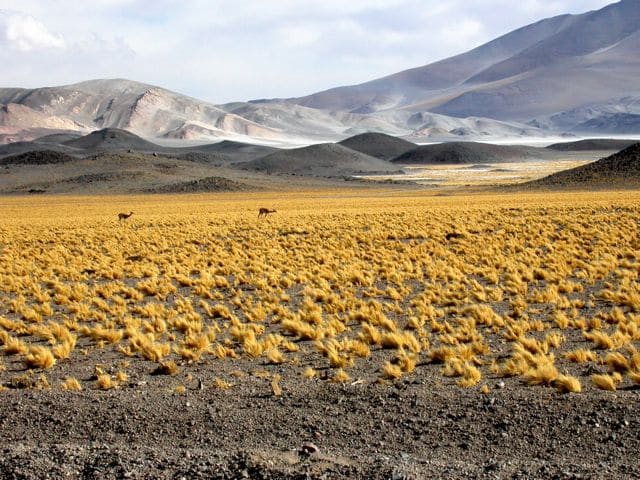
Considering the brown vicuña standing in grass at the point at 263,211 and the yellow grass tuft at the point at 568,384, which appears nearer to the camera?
the yellow grass tuft at the point at 568,384

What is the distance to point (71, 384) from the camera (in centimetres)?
823

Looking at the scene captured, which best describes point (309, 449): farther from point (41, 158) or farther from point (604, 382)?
point (41, 158)

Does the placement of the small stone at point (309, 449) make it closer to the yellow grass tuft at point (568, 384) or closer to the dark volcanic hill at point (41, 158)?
the yellow grass tuft at point (568, 384)

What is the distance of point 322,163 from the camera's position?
154000mm

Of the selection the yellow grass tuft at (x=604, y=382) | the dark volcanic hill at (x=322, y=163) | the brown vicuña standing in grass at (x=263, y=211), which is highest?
the dark volcanic hill at (x=322, y=163)

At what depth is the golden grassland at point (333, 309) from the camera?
877 cm

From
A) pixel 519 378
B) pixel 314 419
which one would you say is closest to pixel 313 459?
pixel 314 419

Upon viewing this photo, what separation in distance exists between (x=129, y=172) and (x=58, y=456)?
10328cm

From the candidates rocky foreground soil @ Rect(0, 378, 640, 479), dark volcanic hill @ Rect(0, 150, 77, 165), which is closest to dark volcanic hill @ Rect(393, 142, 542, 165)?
dark volcanic hill @ Rect(0, 150, 77, 165)

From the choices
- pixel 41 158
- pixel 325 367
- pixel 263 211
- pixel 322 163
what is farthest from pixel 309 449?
pixel 322 163

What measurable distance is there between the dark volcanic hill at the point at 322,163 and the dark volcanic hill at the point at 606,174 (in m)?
68.1

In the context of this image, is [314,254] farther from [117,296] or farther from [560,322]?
[560,322]

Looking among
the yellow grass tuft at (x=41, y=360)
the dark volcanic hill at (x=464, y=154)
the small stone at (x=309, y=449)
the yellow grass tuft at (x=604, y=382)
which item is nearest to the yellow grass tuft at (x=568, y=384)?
the yellow grass tuft at (x=604, y=382)

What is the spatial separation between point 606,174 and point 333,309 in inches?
2692
